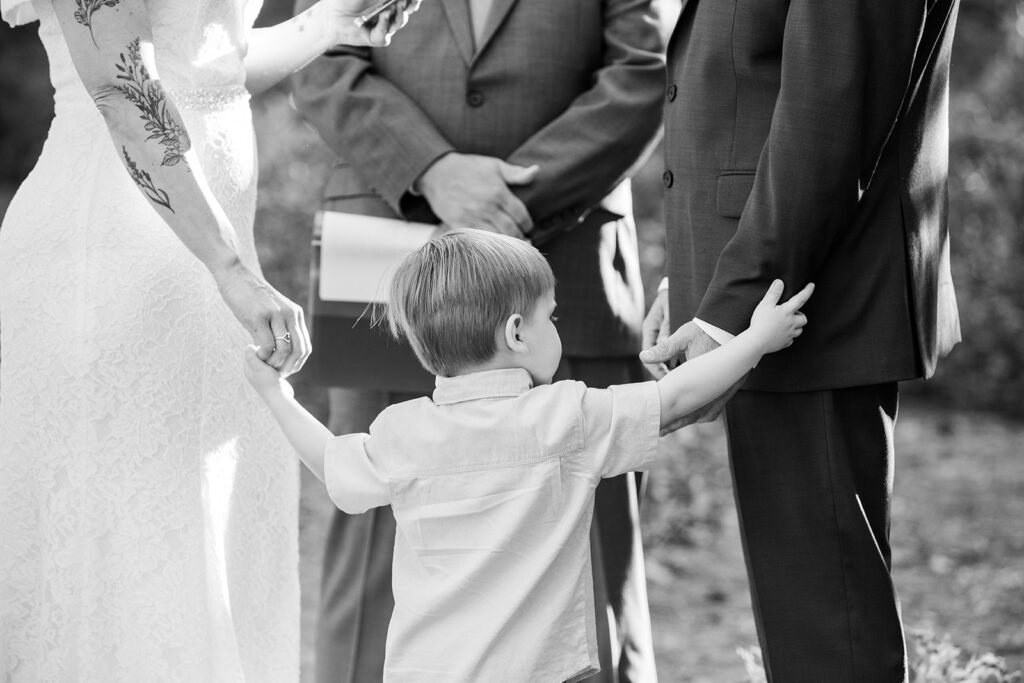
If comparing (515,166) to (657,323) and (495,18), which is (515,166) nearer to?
(495,18)

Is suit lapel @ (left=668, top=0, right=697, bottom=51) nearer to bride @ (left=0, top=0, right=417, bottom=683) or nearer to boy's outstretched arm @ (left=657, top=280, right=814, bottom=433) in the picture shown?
boy's outstretched arm @ (left=657, top=280, right=814, bottom=433)

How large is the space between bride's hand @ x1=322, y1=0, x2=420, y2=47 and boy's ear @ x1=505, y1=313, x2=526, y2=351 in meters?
0.95

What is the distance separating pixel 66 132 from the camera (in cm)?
241

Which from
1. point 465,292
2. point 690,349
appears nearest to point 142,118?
point 465,292

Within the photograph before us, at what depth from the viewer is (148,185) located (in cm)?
227

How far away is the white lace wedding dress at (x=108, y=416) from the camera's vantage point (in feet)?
7.67

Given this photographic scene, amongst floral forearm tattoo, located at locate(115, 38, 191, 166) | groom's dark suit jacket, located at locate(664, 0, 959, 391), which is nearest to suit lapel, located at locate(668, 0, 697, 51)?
groom's dark suit jacket, located at locate(664, 0, 959, 391)

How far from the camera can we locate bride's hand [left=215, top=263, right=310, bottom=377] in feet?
7.41

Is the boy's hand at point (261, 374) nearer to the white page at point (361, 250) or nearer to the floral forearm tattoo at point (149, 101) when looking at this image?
the floral forearm tattoo at point (149, 101)

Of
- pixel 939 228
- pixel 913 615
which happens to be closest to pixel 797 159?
pixel 939 228

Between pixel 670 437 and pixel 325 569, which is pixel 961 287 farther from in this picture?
pixel 325 569

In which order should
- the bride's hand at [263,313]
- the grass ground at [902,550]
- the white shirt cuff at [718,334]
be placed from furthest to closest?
the grass ground at [902,550], the white shirt cuff at [718,334], the bride's hand at [263,313]

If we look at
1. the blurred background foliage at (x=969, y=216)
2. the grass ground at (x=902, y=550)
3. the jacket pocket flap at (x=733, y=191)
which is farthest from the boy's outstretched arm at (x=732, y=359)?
the blurred background foliage at (x=969, y=216)

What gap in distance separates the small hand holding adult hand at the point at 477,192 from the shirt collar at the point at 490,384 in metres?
0.79
